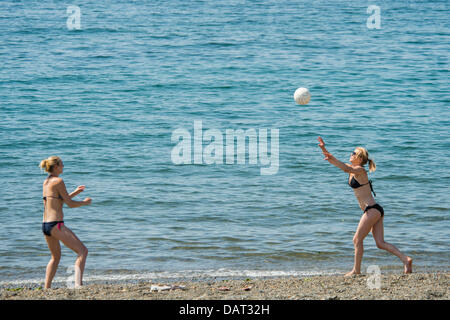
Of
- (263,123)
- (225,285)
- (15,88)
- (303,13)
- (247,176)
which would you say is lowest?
(225,285)

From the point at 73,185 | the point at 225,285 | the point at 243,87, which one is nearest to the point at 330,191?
the point at 73,185

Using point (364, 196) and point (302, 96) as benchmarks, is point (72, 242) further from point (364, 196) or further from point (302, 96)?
point (302, 96)

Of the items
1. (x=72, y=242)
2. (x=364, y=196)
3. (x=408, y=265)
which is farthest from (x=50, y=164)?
(x=408, y=265)

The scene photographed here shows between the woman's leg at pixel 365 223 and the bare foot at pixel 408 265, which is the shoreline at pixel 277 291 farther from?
the woman's leg at pixel 365 223

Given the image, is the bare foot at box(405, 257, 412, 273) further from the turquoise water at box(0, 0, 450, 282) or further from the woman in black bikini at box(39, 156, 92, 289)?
the woman in black bikini at box(39, 156, 92, 289)

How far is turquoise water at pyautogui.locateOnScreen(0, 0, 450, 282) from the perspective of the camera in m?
11.2

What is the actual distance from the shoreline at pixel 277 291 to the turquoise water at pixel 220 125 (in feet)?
4.82

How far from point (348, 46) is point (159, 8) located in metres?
13.8

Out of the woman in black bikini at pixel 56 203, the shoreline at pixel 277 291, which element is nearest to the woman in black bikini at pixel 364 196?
the shoreline at pixel 277 291

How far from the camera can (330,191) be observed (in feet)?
50.4

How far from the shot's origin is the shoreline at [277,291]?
7.29 metres

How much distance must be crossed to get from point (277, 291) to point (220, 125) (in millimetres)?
15502

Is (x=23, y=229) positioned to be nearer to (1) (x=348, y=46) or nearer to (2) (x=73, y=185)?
(2) (x=73, y=185)

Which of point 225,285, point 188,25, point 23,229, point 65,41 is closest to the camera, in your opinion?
point 225,285
